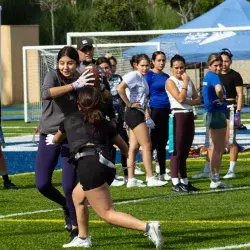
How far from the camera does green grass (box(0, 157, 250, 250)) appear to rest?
9.89 meters

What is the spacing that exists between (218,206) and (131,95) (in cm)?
307

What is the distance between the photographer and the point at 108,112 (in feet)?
39.3

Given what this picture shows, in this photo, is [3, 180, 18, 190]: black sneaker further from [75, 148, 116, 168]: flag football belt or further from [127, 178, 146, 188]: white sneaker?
[75, 148, 116, 168]: flag football belt

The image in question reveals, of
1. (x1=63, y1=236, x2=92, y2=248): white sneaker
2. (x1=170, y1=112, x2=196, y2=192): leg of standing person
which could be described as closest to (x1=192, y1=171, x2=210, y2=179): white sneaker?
(x1=170, y1=112, x2=196, y2=192): leg of standing person

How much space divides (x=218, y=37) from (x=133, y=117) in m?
22.4

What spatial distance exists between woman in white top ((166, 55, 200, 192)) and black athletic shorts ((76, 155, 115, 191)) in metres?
4.87

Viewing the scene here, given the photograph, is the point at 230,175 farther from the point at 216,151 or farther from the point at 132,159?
the point at 132,159

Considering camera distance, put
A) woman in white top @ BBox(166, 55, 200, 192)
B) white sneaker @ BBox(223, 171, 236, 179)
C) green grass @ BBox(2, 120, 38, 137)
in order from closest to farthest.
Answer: woman in white top @ BBox(166, 55, 200, 192) → white sneaker @ BBox(223, 171, 236, 179) → green grass @ BBox(2, 120, 38, 137)

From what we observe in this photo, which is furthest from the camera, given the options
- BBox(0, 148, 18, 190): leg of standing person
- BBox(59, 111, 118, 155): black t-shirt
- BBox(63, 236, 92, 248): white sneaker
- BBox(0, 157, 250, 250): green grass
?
BBox(0, 148, 18, 190): leg of standing person

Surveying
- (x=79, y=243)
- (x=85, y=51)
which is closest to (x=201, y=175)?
(x=85, y=51)

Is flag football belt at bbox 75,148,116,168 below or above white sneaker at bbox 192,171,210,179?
above

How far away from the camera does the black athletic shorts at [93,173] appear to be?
9062 millimetres

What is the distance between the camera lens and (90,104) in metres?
9.11

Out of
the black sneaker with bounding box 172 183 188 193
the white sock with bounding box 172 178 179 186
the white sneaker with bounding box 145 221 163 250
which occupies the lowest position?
the black sneaker with bounding box 172 183 188 193
